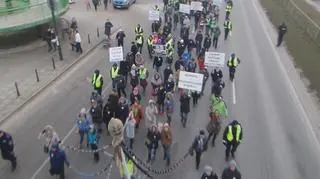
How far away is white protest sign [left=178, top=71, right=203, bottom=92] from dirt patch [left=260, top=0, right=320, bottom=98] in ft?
23.0

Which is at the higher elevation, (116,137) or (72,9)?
(116,137)

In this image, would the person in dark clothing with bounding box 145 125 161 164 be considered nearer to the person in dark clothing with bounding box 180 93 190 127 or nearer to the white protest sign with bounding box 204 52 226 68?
the person in dark clothing with bounding box 180 93 190 127

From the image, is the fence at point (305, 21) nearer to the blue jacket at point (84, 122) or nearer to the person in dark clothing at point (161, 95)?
the person in dark clothing at point (161, 95)

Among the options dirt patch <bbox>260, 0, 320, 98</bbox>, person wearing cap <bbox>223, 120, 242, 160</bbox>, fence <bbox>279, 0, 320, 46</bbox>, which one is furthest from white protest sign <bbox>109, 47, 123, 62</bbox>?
fence <bbox>279, 0, 320, 46</bbox>

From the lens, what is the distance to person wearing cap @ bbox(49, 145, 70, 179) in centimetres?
1152

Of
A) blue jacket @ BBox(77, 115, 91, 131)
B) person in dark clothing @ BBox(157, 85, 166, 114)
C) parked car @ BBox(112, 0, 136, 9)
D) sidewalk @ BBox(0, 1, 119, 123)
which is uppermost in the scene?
blue jacket @ BBox(77, 115, 91, 131)

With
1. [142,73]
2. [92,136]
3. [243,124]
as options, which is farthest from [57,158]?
[243,124]

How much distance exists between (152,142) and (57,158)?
289 cm

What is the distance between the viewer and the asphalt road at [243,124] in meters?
13.2

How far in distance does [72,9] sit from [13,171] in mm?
25399

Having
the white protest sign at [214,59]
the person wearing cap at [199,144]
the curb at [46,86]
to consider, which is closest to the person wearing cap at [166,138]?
the person wearing cap at [199,144]

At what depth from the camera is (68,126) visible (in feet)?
51.8

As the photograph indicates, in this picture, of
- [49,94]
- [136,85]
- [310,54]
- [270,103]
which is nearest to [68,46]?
[49,94]

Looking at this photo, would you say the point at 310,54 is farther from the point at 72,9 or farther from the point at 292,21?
the point at 72,9
